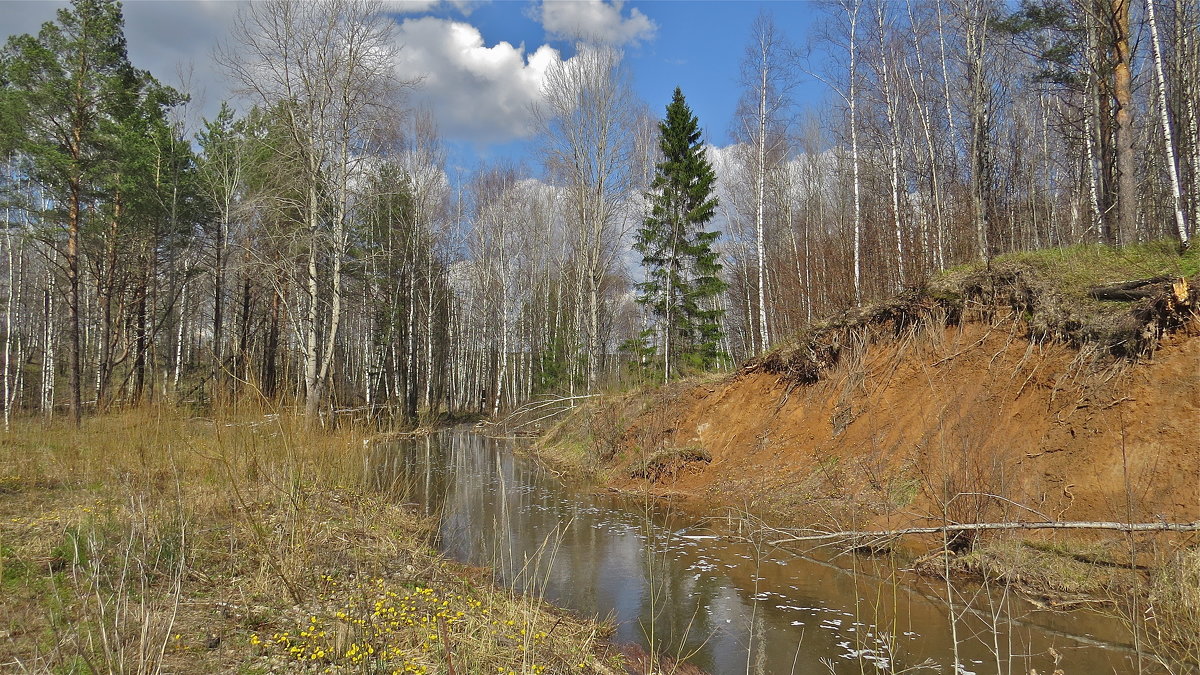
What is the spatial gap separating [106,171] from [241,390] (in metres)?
15.0

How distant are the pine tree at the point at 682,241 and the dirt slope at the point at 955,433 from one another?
23.5 ft

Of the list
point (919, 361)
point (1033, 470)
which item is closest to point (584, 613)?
point (1033, 470)

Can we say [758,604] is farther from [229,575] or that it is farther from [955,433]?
[229,575]

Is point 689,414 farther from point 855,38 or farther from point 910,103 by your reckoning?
point 910,103

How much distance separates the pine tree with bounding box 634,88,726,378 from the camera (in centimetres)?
2020

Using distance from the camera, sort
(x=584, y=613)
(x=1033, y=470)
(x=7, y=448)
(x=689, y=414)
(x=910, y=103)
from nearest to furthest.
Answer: (x=584, y=613)
(x=1033, y=470)
(x=7, y=448)
(x=689, y=414)
(x=910, y=103)

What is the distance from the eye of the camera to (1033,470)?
22.9 ft

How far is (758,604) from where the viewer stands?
577 cm

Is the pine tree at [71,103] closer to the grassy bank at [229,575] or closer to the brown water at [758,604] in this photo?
the grassy bank at [229,575]

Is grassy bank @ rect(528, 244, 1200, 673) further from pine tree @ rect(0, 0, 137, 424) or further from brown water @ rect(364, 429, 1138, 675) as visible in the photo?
pine tree @ rect(0, 0, 137, 424)

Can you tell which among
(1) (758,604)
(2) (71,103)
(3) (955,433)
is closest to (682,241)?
(3) (955,433)

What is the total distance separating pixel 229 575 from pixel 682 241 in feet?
56.9

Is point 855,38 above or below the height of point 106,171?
above

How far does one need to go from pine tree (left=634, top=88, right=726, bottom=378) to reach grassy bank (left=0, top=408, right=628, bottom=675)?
13.9 m
